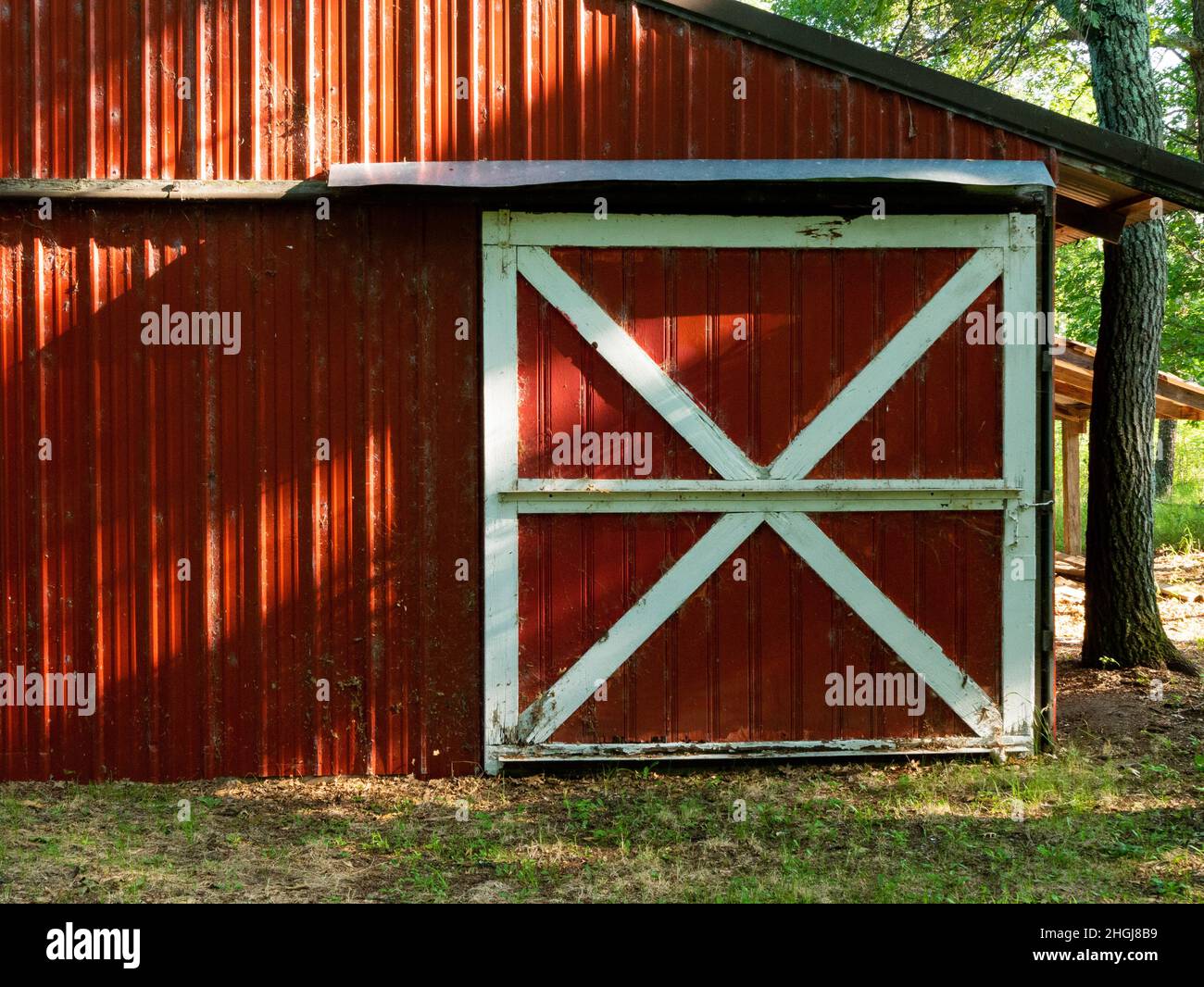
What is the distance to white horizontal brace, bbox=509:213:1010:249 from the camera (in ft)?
18.0

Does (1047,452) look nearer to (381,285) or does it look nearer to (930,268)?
(930,268)

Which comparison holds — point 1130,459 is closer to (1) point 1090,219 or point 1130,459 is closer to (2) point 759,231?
(1) point 1090,219

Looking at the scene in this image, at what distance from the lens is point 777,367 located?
5.55 metres

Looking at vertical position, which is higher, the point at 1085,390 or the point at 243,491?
the point at 1085,390

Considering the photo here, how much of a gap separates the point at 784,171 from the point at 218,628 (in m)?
3.87

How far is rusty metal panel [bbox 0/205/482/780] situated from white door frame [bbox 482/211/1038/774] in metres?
0.21

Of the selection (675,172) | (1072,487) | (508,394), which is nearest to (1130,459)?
(675,172)

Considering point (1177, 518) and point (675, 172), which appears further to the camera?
point (1177, 518)

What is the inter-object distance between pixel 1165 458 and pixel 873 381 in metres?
21.2

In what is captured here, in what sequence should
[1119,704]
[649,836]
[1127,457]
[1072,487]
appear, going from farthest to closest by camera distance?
[1072,487]
[1127,457]
[1119,704]
[649,836]

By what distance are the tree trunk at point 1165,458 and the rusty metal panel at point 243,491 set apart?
70.9 feet

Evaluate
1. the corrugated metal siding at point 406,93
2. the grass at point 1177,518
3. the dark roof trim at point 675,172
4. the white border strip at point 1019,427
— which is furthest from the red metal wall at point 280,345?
the grass at point 1177,518

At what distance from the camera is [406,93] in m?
5.48

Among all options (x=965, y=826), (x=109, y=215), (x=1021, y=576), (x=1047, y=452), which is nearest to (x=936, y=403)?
(x=1047, y=452)
